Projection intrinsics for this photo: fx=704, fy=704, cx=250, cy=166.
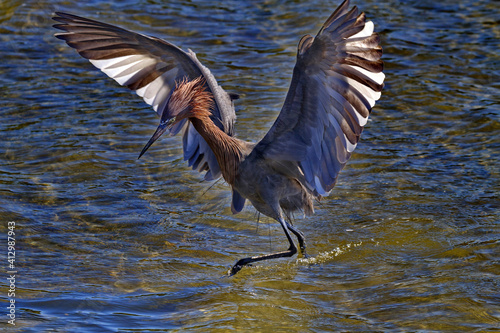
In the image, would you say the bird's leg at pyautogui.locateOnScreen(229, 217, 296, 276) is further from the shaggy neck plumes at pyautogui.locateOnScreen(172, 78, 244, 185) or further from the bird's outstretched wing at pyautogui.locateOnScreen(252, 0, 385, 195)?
the shaggy neck plumes at pyautogui.locateOnScreen(172, 78, 244, 185)

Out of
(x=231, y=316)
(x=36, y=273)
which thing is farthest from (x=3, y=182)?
(x=231, y=316)

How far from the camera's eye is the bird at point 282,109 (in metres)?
5.46

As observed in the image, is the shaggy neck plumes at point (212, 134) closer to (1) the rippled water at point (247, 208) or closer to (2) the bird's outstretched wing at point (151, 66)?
(2) the bird's outstretched wing at point (151, 66)

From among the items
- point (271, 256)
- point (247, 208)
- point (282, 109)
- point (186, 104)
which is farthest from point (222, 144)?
point (247, 208)

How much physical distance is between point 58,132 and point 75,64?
7.34 feet

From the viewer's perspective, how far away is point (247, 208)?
7703 millimetres

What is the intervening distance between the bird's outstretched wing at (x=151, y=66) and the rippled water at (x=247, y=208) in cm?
77

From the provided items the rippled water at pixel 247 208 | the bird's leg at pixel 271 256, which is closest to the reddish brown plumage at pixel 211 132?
the bird's leg at pixel 271 256

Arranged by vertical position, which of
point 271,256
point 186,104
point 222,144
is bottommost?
point 271,256

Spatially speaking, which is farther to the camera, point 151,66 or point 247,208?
point 247,208

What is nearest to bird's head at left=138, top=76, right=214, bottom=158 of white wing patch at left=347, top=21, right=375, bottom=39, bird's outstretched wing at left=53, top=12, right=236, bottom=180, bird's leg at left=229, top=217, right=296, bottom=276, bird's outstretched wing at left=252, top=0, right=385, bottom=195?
bird's outstretched wing at left=53, top=12, right=236, bottom=180

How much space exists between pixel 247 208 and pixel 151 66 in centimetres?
190

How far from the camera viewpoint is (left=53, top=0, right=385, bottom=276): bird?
5465mm

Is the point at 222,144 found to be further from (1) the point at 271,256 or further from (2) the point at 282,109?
(1) the point at 271,256
